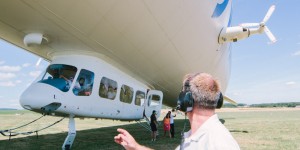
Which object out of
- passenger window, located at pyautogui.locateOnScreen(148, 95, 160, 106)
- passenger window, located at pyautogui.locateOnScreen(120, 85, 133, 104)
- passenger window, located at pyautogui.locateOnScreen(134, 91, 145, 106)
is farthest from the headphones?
passenger window, located at pyautogui.locateOnScreen(148, 95, 160, 106)

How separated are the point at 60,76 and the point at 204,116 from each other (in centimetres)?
708

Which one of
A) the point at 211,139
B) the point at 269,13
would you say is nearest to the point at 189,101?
the point at 211,139

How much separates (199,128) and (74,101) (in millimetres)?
6619

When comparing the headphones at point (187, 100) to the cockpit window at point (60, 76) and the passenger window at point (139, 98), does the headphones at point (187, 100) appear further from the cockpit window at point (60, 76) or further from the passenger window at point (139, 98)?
the passenger window at point (139, 98)

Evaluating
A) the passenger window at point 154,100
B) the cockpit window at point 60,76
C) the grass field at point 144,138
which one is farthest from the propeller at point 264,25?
the cockpit window at point 60,76

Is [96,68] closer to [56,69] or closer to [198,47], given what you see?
[56,69]

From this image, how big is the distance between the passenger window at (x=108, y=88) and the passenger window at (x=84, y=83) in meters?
0.43

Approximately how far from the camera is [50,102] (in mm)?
7656

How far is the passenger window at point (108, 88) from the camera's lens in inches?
359

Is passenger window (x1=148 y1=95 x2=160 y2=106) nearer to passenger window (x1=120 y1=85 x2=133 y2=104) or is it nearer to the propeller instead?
passenger window (x1=120 y1=85 x2=133 y2=104)

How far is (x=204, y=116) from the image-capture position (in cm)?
218

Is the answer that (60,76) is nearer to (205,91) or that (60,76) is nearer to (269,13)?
(205,91)

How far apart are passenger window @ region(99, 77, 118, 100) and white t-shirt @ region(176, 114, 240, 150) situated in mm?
7212

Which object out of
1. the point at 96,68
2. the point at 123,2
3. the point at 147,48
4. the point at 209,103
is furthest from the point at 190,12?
the point at 209,103
